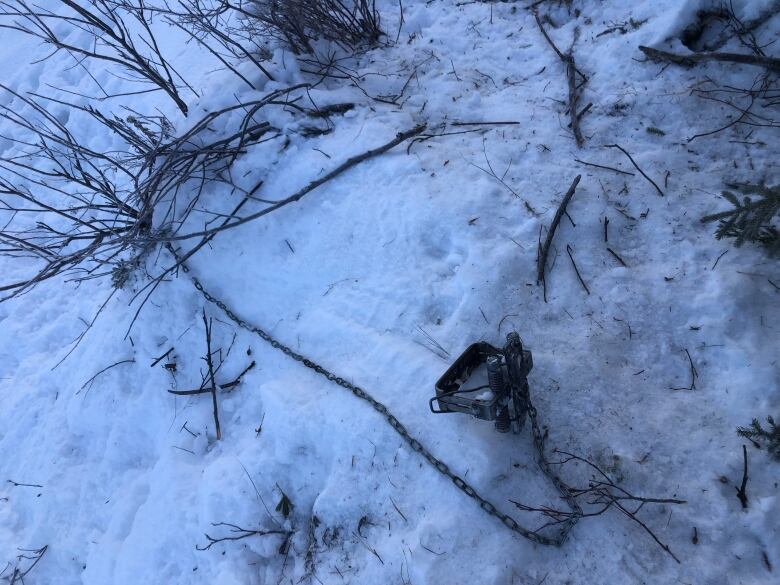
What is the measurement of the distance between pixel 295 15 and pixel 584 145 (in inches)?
95.4

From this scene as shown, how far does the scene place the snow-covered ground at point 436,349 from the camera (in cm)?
217

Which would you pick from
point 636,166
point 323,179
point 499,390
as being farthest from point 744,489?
point 323,179

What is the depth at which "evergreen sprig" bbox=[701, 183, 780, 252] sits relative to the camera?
222 centimetres

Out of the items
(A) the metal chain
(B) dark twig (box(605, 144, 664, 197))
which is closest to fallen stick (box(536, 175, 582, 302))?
(B) dark twig (box(605, 144, 664, 197))

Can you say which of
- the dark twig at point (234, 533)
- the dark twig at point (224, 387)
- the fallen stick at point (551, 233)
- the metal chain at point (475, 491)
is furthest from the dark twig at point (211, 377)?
the fallen stick at point (551, 233)

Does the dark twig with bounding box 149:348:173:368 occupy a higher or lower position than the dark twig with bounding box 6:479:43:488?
higher

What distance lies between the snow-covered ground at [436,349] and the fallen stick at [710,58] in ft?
0.21

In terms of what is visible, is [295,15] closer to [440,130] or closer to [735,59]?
[440,130]

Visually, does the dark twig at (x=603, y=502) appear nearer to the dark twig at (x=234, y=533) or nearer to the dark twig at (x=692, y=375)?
the dark twig at (x=692, y=375)

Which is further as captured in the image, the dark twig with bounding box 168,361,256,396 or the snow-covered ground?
the dark twig with bounding box 168,361,256,396

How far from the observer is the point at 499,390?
2047 mm

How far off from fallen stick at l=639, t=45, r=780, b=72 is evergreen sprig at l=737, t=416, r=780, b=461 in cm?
234

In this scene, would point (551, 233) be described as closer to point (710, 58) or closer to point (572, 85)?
point (572, 85)

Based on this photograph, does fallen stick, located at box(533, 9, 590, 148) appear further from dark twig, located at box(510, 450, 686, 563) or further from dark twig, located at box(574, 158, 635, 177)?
dark twig, located at box(510, 450, 686, 563)
